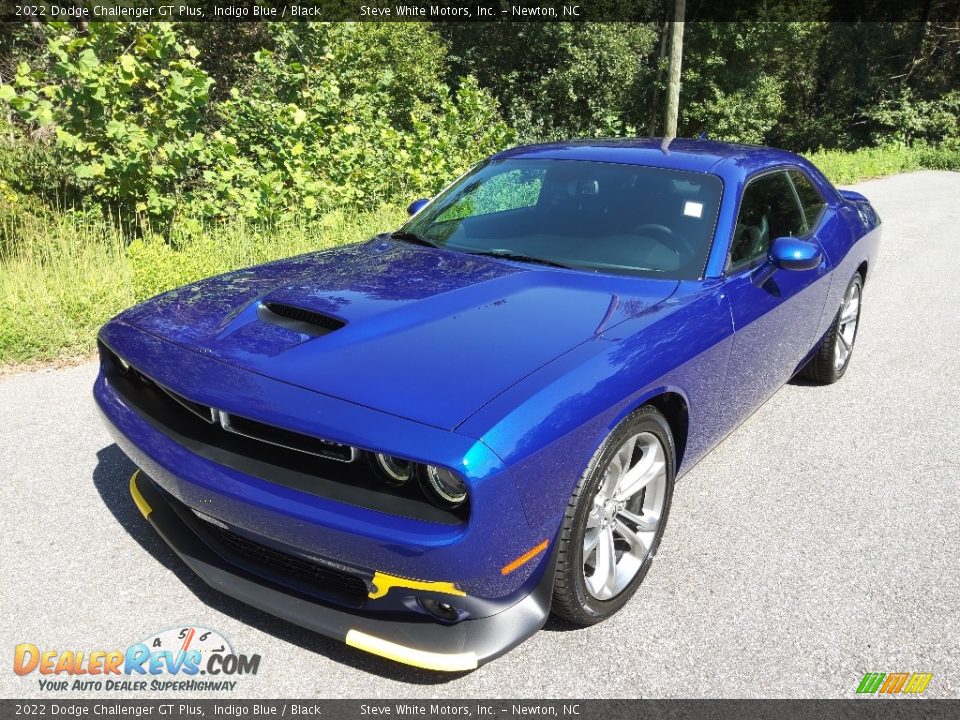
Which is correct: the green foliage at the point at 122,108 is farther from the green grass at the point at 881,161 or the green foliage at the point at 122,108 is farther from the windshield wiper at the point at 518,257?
the green grass at the point at 881,161

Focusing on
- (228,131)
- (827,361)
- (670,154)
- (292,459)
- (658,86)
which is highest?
(658,86)

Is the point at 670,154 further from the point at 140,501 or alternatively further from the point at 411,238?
the point at 140,501

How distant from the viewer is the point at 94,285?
5816mm

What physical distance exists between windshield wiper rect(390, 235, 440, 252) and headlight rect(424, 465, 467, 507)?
1797 millimetres

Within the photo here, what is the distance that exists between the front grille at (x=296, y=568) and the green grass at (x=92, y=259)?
3271 millimetres

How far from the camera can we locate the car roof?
147 inches

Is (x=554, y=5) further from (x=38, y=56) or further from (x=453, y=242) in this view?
(x=453, y=242)

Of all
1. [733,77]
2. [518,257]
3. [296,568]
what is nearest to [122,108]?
[518,257]

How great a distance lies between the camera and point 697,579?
Result: 2949mm

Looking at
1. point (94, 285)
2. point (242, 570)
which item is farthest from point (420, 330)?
point (94, 285)

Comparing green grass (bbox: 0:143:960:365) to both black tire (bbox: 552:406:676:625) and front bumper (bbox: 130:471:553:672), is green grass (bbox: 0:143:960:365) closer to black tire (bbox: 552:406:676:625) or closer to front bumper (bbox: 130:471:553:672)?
front bumper (bbox: 130:471:553:672)

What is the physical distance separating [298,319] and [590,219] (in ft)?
4.84

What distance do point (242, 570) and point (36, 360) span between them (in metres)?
3.41

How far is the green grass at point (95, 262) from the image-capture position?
5.26m
